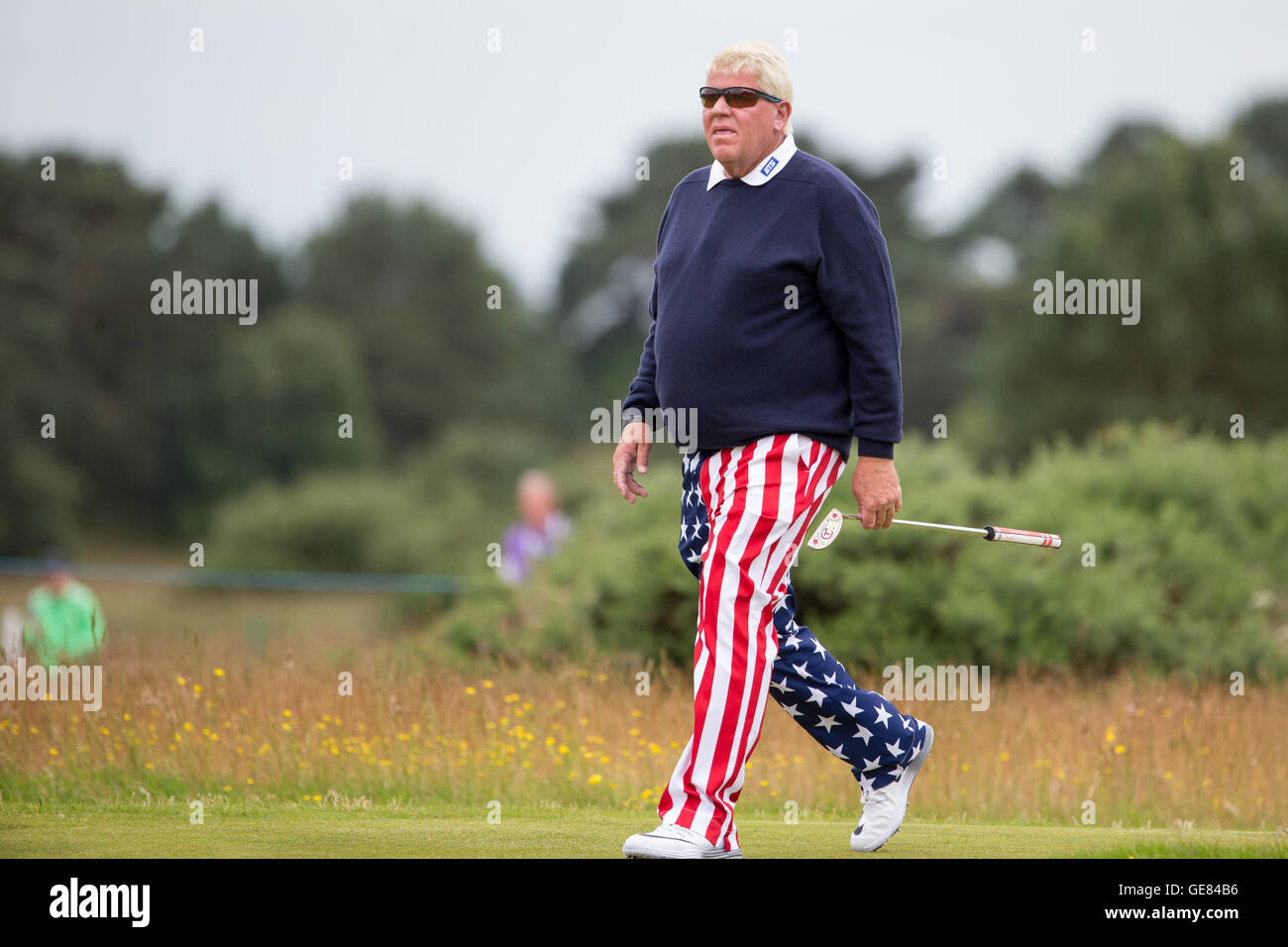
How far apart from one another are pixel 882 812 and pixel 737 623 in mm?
836

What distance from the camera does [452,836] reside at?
16.9 feet

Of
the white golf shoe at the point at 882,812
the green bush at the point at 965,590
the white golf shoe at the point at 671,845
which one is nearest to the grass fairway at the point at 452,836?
the white golf shoe at the point at 882,812

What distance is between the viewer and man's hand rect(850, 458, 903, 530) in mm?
4680

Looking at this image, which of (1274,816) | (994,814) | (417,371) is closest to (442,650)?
(994,814)

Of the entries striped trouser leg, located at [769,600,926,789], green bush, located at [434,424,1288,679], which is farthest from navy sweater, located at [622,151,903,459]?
green bush, located at [434,424,1288,679]

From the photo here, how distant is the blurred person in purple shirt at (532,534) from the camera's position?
12.0 m

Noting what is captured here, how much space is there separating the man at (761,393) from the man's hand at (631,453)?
1.10 feet

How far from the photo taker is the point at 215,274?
5116 centimetres

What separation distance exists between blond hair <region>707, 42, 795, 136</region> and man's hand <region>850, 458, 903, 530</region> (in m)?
1.08

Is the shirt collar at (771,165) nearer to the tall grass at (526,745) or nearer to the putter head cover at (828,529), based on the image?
the putter head cover at (828,529)

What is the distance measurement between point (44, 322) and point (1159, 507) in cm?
3936

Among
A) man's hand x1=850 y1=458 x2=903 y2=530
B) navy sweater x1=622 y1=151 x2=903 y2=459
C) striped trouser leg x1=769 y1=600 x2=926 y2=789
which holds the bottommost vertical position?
striped trouser leg x1=769 y1=600 x2=926 y2=789

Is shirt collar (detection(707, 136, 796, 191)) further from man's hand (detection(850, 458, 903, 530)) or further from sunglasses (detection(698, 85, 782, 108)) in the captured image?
man's hand (detection(850, 458, 903, 530))
